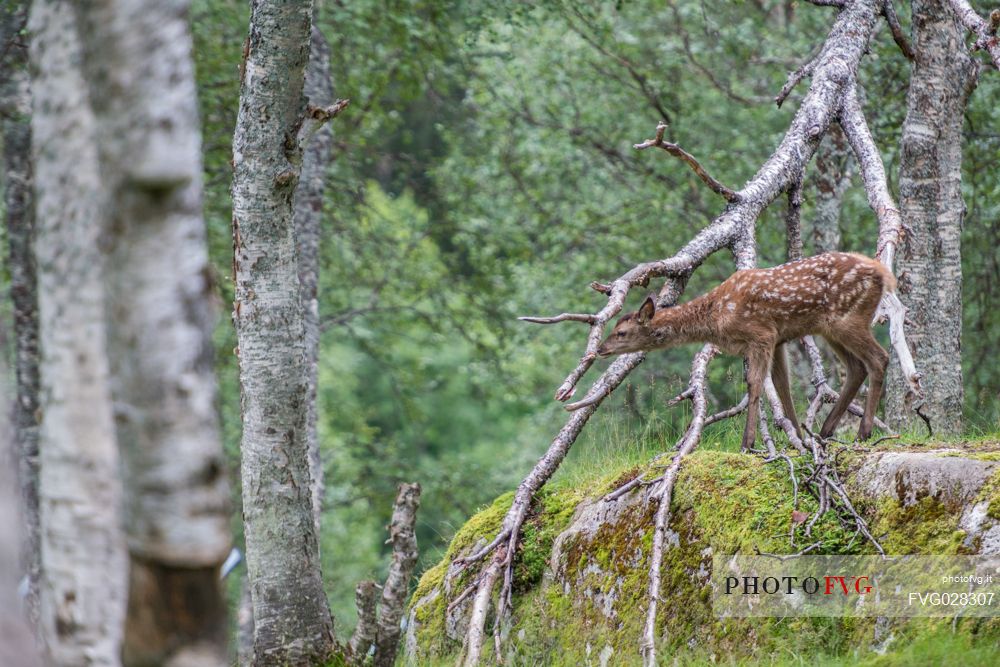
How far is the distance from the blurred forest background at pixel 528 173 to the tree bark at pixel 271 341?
693 cm

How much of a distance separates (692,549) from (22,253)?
781 centimetres

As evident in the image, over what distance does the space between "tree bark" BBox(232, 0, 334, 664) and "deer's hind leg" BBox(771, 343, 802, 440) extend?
113 inches

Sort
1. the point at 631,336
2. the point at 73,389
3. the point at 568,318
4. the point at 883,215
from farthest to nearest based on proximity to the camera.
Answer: the point at 631,336 < the point at 883,215 < the point at 568,318 < the point at 73,389

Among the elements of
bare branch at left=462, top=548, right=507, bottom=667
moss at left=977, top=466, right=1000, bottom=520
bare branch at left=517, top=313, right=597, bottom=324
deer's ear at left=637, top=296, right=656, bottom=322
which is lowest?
bare branch at left=462, top=548, right=507, bottom=667

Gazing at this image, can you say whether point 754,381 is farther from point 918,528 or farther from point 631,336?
point 918,528

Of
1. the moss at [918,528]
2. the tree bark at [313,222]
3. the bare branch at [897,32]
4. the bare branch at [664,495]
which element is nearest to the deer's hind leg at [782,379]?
the bare branch at [664,495]

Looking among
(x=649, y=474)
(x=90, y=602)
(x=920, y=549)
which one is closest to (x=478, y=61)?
(x=649, y=474)

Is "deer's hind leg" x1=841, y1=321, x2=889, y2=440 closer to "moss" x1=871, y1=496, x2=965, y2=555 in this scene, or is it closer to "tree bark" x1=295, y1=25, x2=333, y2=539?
"moss" x1=871, y1=496, x2=965, y2=555

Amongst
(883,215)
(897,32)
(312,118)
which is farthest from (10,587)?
(897,32)

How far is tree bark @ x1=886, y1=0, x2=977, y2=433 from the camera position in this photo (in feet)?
23.4

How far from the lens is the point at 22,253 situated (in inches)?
404

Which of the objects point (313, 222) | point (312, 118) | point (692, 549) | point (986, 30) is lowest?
point (692, 549)

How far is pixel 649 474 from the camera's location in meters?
5.42

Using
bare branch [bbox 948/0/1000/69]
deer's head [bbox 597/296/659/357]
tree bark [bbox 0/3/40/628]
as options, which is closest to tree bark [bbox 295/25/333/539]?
tree bark [bbox 0/3/40/628]
